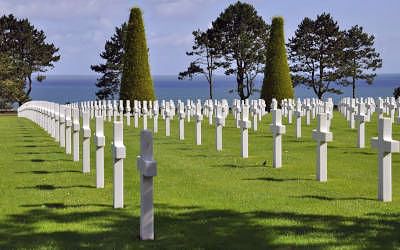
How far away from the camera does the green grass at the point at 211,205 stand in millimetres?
7258

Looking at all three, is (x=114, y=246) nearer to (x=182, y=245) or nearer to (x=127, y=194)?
(x=182, y=245)

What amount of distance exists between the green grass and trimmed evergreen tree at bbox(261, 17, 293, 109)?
23.5 metres

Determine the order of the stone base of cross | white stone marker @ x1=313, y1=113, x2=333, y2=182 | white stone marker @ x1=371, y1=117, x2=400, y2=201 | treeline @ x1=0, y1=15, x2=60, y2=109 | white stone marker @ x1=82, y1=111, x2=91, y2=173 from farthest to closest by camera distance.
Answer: treeline @ x1=0, y1=15, x2=60, y2=109 → the stone base of cross → white stone marker @ x1=82, y1=111, x2=91, y2=173 → white stone marker @ x1=313, y1=113, x2=333, y2=182 → white stone marker @ x1=371, y1=117, x2=400, y2=201

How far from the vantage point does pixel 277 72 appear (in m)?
39.8

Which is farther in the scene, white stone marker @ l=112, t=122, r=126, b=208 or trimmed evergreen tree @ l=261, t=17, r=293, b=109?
trimmed evergreen tree @ l=261, t=17, r=293, b=109

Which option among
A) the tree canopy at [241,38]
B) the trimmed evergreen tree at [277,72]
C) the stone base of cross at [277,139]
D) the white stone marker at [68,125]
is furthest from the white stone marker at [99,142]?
the tree canopy at [241,38]

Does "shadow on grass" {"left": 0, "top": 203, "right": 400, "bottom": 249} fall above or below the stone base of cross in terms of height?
below

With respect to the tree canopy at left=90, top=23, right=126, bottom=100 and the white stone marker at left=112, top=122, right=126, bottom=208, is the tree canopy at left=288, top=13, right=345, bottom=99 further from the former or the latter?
the white stone marker at left=112, top=122, right=126, bottom=208

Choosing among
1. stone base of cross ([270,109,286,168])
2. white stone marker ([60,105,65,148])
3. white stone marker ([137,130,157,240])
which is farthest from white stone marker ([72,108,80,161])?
white stone marker ([137,130,157,240])

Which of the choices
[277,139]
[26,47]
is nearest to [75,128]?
[277,139]

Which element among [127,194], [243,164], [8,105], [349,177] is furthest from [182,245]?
[8,105]

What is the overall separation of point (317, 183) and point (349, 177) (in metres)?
1.01

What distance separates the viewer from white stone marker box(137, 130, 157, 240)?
7049mm

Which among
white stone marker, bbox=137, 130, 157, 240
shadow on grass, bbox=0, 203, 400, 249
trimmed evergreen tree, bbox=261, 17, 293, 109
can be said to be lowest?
shadow on grass, bbox=0, 203, 400, 249
